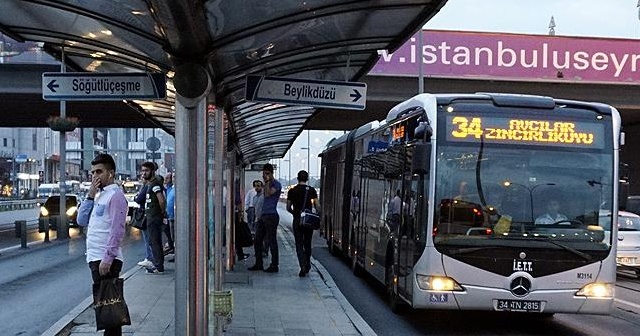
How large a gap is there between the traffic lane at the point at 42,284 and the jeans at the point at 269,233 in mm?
3181

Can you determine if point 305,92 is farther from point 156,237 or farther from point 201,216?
point 156,237

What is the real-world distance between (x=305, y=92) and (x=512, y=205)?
315 cm

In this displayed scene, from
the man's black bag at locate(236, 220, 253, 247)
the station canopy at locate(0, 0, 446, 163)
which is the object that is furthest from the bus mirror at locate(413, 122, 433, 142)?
the man's black bag at locate(236, 220, 253, 247)

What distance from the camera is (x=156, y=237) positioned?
12742 millimetres

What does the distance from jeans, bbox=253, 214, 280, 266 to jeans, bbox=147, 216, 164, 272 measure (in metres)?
1.91

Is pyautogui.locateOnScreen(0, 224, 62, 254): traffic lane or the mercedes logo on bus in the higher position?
the mercedes logo on bus

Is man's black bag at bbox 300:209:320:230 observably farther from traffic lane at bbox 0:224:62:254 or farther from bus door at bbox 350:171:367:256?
traffic lane at bbox 0:224:62:254

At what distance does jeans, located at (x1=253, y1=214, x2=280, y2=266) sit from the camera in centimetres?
1348

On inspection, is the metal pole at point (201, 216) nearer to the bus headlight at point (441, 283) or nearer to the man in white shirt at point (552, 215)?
the bus headlight at point (441, 283)

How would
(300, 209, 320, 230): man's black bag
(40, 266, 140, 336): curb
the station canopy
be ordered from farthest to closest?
1. (300, 209, 320, 230): man's black bag
2. (40, 266, 140, 336): curb
3. the station canopy

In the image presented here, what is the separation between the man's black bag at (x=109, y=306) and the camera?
634cm

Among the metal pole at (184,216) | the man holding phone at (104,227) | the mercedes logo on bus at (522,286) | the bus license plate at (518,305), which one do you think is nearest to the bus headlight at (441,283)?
the bus license plate at (518,305)

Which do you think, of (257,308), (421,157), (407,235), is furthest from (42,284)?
(421,157)

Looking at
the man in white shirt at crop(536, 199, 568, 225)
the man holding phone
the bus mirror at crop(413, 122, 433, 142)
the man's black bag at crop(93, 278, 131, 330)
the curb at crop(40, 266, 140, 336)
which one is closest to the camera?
the man's black bag at crop(93, 278, 131, 330)
